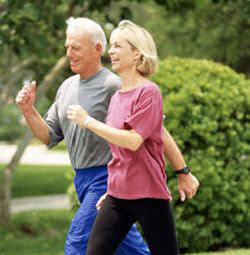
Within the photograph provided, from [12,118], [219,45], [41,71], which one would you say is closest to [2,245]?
[41,71]

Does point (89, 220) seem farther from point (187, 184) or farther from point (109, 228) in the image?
point (187, 184)

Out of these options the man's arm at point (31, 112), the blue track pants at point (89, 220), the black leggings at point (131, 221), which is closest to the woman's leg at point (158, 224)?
the black leggings at point (131, 221)

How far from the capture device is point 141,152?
3611 millimetres

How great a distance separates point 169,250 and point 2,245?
6.68m

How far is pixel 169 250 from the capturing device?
368 centimetres

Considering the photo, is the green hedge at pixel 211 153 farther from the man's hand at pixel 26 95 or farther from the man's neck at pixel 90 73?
the man's hand at pixel 26 95

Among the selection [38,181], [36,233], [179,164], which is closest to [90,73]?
[179,164]

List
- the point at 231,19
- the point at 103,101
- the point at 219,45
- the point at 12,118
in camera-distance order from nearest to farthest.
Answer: the point at 103,101 → the point at 231,19 → the point at 219,45 → the point at 12,118

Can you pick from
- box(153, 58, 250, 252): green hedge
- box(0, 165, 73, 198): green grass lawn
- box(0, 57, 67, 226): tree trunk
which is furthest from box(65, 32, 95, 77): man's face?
box(0, 165, 73, 198): green grass lawn

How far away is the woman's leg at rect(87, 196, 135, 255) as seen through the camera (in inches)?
146

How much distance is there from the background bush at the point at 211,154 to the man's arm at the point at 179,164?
115 inches

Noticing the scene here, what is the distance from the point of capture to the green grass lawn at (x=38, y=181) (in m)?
16.5

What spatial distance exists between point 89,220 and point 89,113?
577 mm

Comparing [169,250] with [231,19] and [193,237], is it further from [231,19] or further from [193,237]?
[231,19]
